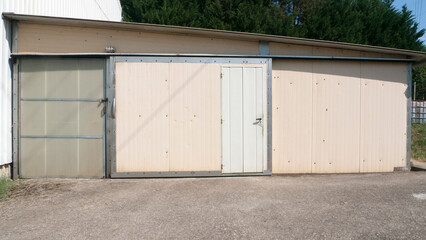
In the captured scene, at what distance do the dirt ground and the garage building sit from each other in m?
0.44

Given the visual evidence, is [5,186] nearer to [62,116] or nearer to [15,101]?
[62,116]

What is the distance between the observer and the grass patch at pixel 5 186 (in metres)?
3.70

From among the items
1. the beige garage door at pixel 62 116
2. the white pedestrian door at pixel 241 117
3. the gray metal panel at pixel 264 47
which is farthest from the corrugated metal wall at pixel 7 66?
the gray metal panel at pixel 264 47

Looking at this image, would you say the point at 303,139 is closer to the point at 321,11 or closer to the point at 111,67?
the point at 111,67

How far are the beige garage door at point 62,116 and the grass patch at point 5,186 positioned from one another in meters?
0.41

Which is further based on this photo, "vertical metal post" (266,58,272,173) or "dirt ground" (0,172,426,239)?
"vertical metal post" (266,58,272,173)

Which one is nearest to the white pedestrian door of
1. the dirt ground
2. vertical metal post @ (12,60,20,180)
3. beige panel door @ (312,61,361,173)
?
the dirt ground

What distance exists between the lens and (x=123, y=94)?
4629 mm

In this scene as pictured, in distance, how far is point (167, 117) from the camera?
4684 millimetres

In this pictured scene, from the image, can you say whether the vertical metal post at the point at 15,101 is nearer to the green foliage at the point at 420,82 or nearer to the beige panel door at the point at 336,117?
the beige panel door at the point at 336,117

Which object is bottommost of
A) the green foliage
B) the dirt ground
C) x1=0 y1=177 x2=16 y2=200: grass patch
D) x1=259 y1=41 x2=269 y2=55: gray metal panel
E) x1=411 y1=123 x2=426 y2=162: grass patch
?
the dirt ground

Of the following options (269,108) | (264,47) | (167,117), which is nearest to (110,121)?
(167,117)

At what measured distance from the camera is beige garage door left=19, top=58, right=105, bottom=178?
4566mm

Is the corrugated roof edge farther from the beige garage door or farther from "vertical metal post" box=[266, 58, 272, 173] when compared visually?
the beige garage door
